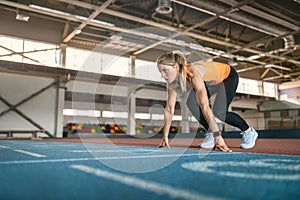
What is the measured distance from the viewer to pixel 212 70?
2.31 metres

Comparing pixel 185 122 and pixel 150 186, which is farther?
pixel 185 122

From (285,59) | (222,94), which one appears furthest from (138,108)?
(222,94)

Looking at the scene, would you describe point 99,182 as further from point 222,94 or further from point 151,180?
point 222,94

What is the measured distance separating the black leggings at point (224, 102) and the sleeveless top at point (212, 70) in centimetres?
9

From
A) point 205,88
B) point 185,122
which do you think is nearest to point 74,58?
point 185,122

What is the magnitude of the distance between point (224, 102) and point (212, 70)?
41cm

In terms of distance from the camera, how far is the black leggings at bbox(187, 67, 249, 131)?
252cm

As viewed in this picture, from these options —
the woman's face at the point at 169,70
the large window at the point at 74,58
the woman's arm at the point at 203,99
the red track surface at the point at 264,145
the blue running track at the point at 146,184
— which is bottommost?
the red track surface at the point at 264,145

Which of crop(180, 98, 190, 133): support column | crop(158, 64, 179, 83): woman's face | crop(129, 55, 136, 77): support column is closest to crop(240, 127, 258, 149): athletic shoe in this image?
crop(158, 64, 179, 83): woman's face

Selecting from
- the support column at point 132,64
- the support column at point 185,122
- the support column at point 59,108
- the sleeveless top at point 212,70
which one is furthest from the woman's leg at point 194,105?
the support column at point 185,122

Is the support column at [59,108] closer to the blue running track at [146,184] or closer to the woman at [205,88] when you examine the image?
the woman at [205,88]

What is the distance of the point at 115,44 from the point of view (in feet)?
34.3

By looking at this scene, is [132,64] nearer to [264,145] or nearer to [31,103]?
[31,103]

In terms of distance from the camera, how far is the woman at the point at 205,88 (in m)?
2.00
